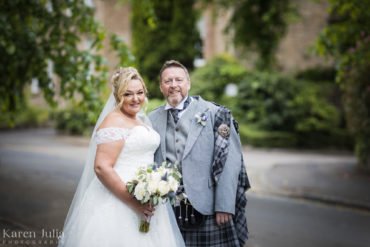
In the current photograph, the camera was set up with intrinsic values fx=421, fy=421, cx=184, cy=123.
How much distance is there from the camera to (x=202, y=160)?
3.50 meters

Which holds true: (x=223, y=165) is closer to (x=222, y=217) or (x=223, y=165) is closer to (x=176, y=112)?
(x=222, y=217)

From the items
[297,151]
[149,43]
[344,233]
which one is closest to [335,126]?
[297,151]

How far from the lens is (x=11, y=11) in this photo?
22.6 feet

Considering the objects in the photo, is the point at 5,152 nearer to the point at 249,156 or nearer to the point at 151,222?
the point at 249,156

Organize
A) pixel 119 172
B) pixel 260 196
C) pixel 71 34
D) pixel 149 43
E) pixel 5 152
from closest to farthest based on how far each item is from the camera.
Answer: pixel 119 172, pixel 71 34, pixel 260 196, pixel 5 152, pixel 149 43

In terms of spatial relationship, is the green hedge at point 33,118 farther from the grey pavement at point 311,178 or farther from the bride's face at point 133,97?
the bride's face at point 133,97

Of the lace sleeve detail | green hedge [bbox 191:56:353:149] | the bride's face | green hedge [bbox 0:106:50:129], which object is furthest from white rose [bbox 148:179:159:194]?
green hedge [bbox 0:106:50:129]

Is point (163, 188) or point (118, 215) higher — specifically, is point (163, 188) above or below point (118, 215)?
above

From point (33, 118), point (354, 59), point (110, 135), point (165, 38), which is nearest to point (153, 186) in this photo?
point (110, 135)

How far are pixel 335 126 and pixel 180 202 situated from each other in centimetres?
1517

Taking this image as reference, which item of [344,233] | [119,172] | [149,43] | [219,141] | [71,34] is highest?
[149,43]

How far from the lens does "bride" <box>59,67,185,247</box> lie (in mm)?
3113

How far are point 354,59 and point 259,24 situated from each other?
1215cm

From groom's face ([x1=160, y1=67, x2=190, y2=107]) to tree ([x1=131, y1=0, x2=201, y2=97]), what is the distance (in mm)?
16919
